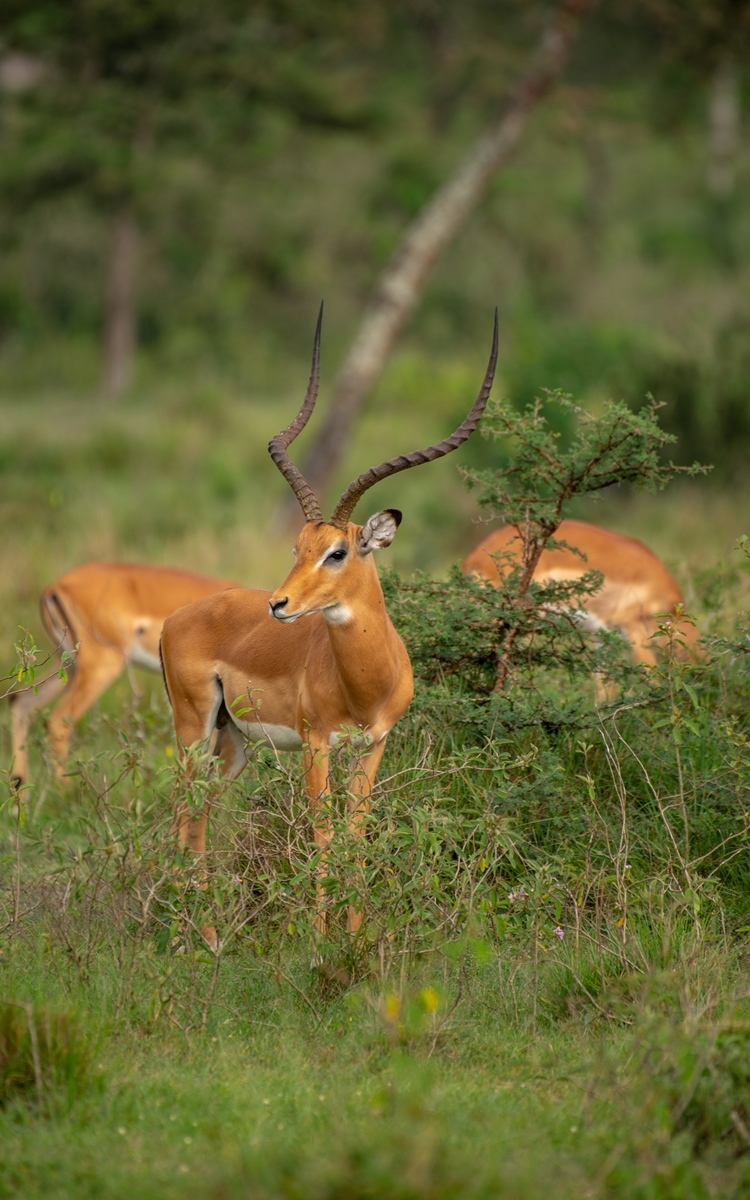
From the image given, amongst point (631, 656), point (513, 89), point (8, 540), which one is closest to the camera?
point (631, 656)

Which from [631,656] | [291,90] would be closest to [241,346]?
[291,90]

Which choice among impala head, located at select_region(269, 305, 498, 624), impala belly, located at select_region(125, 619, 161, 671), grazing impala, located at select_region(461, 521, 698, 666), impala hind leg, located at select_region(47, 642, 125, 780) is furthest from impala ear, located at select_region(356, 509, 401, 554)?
impala belly, located at select_region(125, 619, 161, 671)

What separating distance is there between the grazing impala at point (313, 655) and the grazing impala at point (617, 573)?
2.07 metres

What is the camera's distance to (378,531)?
17.7 ft

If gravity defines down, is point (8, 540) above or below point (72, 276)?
below

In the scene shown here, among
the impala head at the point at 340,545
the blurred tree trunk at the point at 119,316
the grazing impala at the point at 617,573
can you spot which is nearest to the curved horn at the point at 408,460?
the impala head at the point at 340,545

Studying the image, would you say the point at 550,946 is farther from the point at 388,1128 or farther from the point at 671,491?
the point at 671,491

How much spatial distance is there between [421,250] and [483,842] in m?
10.2

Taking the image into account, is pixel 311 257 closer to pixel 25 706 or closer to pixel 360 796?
pixel 25 706

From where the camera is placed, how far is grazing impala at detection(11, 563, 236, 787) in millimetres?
9320

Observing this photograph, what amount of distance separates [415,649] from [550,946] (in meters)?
1.53

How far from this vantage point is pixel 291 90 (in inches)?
741

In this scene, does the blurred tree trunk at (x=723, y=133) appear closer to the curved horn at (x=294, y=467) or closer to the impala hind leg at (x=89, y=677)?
the impala hind leg at (x=89, y=677)

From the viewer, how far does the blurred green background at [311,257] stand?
50.0 ft
